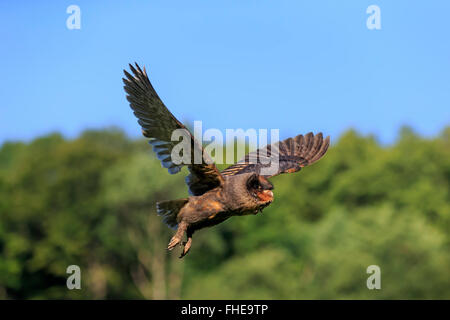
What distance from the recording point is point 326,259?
41750 millimetres

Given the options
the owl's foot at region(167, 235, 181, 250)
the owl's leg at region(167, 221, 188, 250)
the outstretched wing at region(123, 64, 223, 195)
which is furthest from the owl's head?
the owl's foot at region(167, 235, 181, 250)

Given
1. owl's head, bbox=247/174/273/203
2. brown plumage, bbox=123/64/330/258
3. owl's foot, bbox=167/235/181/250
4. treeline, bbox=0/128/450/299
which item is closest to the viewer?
owl's foot, bbox=167/235/181/250

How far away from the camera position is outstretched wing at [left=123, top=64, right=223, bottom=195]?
9.29 meters

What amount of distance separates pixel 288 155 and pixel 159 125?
328 centimetres

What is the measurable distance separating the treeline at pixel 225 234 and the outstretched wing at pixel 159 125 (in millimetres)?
30989

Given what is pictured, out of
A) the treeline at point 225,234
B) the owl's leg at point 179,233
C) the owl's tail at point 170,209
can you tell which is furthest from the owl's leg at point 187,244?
the treeline at point 225,234

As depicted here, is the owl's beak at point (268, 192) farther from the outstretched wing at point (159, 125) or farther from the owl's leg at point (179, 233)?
the owl's leg at point (179, 233)

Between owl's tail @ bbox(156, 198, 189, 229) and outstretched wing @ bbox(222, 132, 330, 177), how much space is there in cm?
168

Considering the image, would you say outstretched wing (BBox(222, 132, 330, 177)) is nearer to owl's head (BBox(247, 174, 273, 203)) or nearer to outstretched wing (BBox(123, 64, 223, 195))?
owl's head (BBox(247, 174, 273, 203))

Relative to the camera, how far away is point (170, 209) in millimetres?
9852

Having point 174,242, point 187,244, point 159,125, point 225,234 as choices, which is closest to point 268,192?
point 187,244

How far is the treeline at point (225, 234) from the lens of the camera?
4131 centimetres
